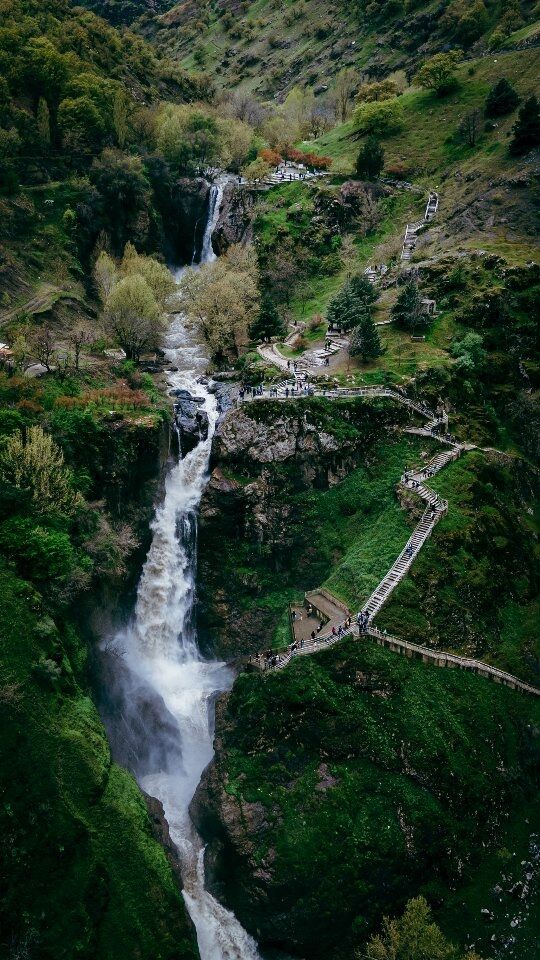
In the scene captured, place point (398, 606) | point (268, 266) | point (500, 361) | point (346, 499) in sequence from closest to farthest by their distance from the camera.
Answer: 1. point (398, 606)
2. point (346, 499)
3. point (500, 361)
4. point (268, 266)

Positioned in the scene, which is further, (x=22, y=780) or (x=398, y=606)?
(x=398, y=606)

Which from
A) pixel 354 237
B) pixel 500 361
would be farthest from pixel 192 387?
pixel 354 237

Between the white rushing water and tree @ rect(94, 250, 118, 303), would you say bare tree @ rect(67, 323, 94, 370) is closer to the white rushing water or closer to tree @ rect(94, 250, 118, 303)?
tree @ rect(94, 250, 118, 303)

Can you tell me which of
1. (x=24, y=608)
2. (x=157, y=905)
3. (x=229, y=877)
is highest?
(x=24, y=608)

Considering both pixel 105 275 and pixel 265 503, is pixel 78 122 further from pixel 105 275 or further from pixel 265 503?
pixel 265 503

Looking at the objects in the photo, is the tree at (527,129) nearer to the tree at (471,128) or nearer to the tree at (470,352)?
the tree at (471,128)

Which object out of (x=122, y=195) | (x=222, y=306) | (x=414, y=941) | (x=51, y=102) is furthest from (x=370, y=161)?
(x=414, y=941)

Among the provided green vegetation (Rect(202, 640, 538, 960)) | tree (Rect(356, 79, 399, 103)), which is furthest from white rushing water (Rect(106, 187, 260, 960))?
tree (Rect(356, 79, 399, 103))

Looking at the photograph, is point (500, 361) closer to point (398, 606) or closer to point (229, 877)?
point (398, 606)
